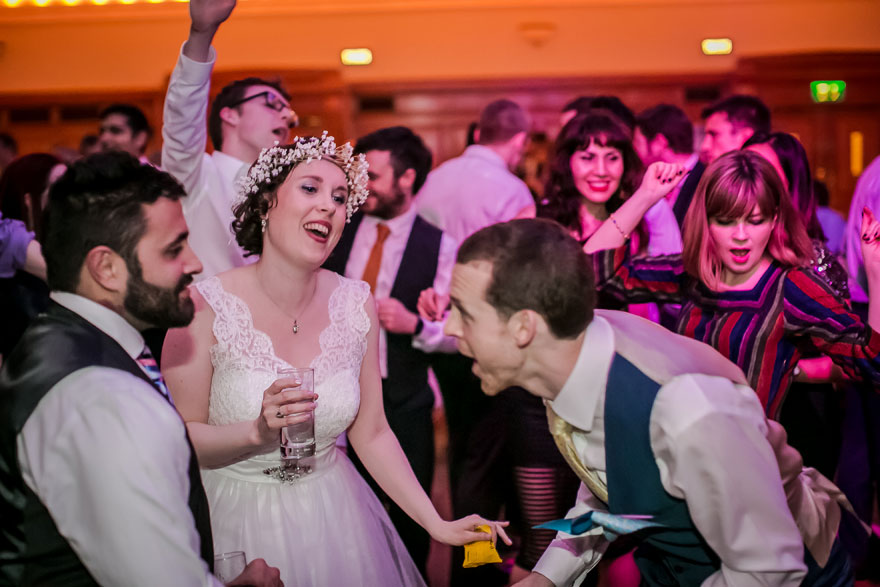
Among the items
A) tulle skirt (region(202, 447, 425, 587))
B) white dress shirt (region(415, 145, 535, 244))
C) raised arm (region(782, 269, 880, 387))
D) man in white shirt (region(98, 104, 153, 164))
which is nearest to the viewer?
tulle skirt (region(202, 447, 425, 587))

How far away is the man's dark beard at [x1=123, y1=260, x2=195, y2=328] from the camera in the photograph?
1.60 m

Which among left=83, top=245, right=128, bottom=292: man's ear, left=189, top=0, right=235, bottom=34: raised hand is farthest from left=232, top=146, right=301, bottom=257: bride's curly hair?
left=83, top=245, right=128, bottom=292: man's ear

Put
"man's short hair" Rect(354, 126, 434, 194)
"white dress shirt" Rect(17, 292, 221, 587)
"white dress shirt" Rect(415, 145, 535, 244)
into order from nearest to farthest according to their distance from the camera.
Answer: "white dress shirt" Rect(17, 292, 221, 587) → "man's short hair" Rect(354, 126, 434, 194) → "white dress shirt" Rect(415, 145, 535, 244)

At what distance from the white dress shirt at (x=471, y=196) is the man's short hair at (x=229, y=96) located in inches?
38.4

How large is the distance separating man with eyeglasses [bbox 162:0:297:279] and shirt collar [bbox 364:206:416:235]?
47 cm

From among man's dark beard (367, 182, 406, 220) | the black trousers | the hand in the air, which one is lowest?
the black trousers

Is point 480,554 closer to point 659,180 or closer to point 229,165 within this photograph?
point 659,180

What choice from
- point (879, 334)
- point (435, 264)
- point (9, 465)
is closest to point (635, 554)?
point (879, 334)

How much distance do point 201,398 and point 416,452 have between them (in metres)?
1.26

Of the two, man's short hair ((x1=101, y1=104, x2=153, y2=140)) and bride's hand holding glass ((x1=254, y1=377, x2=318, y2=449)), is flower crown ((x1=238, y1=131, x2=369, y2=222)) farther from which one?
man's short hair ((x1=101, y1=104, x2=153, y2=140))

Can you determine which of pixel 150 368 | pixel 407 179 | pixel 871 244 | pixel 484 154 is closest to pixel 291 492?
pixel 150 368

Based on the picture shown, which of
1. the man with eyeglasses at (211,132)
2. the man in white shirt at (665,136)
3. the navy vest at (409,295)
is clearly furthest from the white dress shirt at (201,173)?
the man in white shirt at (665,136)

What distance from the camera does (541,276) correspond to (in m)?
1.57

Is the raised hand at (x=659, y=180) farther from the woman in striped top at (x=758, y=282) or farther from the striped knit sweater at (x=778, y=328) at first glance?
the striped knit sweater at (x=778, y=328)
